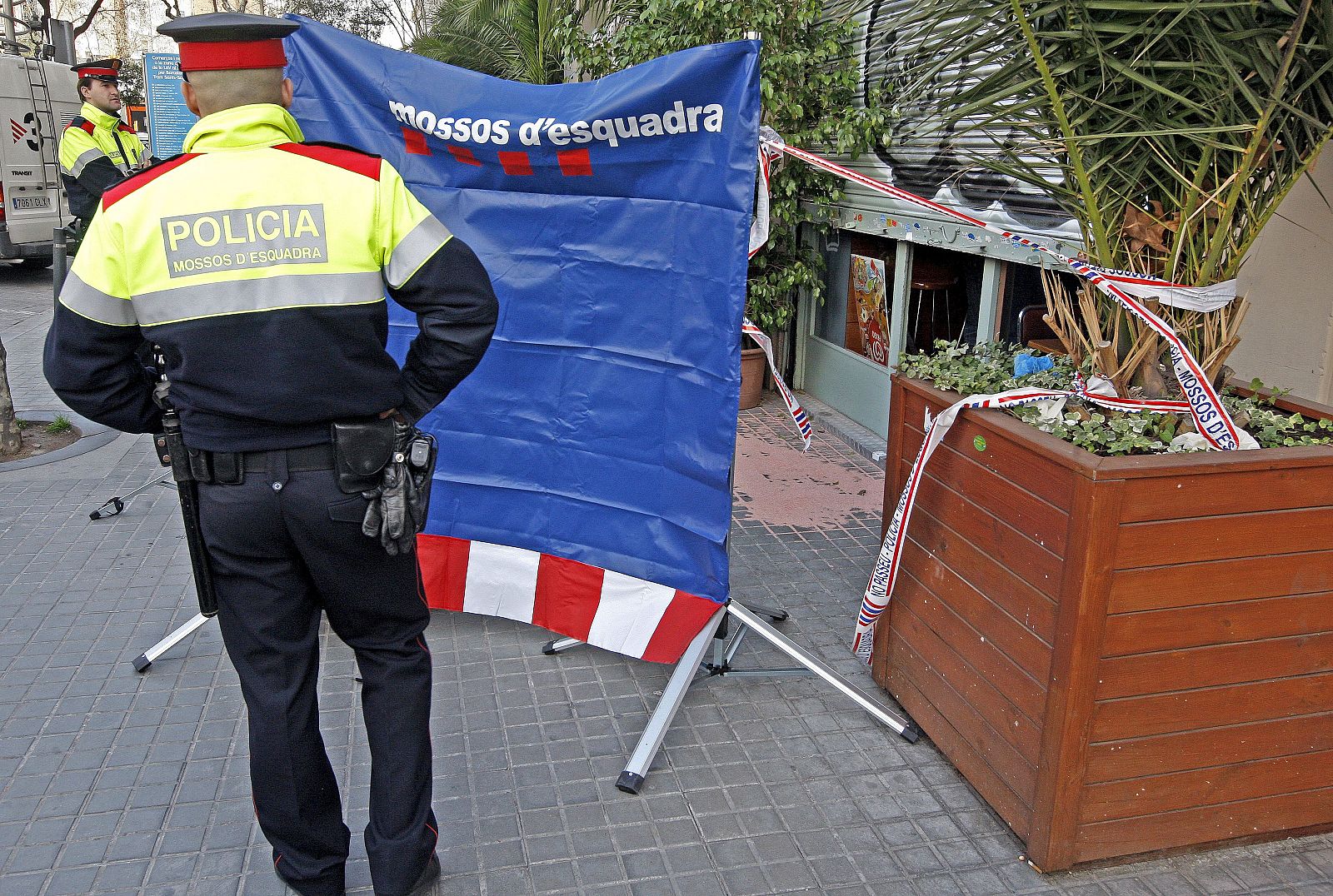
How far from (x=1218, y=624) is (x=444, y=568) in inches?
111

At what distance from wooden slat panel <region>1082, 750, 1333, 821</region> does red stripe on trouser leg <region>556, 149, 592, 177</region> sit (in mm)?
2444

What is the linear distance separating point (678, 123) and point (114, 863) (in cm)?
271

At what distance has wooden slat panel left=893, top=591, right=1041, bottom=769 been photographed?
292cm

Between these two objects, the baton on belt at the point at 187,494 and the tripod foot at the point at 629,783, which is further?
the tripod foot at the point at 629,783

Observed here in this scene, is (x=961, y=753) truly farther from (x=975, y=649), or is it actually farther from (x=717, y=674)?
(x=717, y=674)

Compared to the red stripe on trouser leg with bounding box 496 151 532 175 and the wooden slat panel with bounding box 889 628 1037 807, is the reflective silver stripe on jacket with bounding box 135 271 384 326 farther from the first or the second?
the wooden slat panel with bounding box 889 628 1037 807

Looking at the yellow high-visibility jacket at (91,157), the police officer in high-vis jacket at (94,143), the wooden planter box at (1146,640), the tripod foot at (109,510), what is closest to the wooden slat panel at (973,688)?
the wooden planter box at (1146,640)

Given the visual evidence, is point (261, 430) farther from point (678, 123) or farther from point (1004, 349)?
point (1004, 349)

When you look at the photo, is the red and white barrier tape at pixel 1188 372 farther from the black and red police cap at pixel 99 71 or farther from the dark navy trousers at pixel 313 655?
the black and red police cap at pixel 99 71

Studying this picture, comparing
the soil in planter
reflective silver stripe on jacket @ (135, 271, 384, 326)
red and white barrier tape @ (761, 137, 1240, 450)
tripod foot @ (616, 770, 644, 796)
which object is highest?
reflective silver stripe on jacket @ (135, 271, 384, 326)

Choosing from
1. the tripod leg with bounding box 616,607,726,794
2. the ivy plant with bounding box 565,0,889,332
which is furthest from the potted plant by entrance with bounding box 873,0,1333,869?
the ivy plant with bounding box 565,0,889,332

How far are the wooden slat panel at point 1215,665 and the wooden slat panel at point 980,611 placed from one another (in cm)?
18

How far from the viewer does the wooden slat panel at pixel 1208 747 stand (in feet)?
9.24

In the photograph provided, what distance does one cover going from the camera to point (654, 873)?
2.95 m
